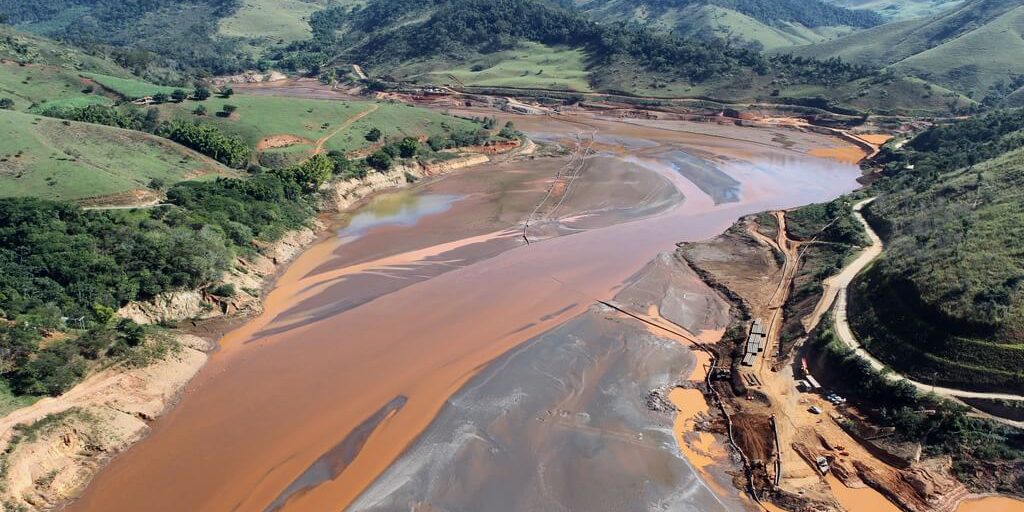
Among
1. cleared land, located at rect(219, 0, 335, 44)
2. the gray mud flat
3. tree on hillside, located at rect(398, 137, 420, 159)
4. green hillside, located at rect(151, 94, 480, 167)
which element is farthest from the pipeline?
cleared land, located at rect(219, 0, 335, 44)

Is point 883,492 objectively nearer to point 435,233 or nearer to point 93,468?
point 93,468

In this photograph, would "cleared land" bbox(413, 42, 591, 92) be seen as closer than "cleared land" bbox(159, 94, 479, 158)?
No

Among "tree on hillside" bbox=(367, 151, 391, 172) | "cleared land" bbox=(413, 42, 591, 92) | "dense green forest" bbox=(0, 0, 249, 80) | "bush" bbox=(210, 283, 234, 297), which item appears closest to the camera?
"bush" bbox=(210, 283, 234, 297)

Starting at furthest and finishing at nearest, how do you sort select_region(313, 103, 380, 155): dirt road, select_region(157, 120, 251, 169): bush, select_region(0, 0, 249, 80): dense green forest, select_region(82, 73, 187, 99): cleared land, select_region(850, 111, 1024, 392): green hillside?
1. select_region(0, 0, 249, 80): dense green forest
2. select_region(82, 73, 187, 99): cleared land
3. select_region(313, 103, 380, 155): dirt road
4. select_region(157, 120, 251, 169): bush
5. select_region(850, 111, 1024, 392): green hillside

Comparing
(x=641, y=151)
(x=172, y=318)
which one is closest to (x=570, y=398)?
(x=172, y=318)

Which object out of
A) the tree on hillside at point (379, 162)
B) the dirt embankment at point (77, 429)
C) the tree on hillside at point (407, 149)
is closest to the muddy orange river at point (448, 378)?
the dirt embankment at point (77, 429)

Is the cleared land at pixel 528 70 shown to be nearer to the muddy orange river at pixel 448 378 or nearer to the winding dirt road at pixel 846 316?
the muddy orange river at pixel 448 378

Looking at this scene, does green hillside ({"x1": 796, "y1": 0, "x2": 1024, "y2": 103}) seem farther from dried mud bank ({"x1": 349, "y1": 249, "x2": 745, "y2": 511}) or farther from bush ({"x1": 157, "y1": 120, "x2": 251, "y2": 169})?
bush ({"x1": 157, "y1": 120, "x2": 251, "y2": 169})
